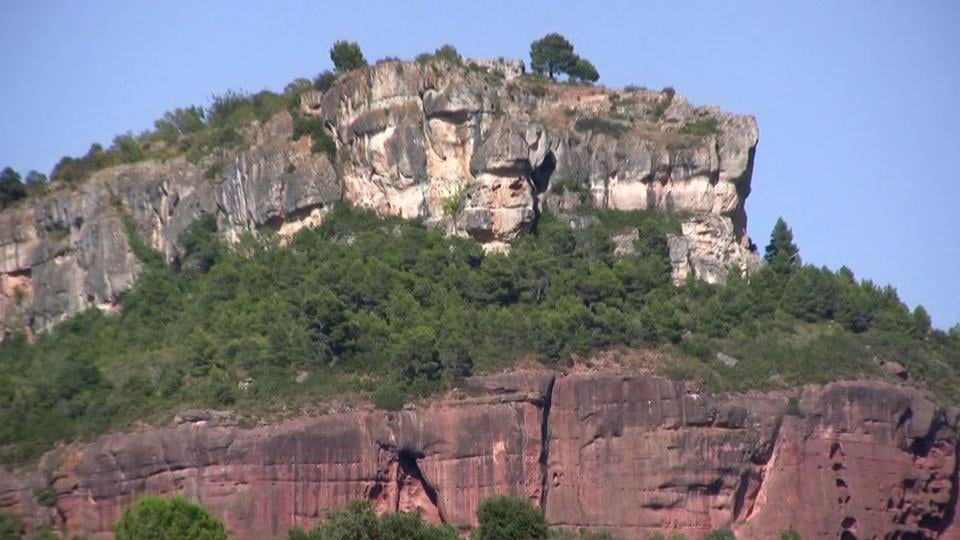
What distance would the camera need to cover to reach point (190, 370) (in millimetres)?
124188

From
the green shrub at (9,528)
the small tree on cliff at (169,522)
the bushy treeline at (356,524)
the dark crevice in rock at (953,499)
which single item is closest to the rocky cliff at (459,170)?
the dark crevice in rock at (953,499)

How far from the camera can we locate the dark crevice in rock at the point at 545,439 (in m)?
119

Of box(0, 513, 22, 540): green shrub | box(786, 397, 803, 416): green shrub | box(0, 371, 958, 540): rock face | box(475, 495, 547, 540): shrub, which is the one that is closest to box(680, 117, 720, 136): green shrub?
box(0, 371, 958, 540): rock face

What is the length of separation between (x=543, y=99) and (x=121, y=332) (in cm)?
1910

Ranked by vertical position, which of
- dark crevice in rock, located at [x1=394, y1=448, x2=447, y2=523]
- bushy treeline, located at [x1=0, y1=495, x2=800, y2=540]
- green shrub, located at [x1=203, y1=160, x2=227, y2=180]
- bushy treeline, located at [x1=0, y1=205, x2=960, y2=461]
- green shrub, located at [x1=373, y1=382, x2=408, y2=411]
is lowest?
bushy treeline, located at [x1=0, y1=495, x2=800, y2=540]

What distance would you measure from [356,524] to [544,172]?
35.9 m

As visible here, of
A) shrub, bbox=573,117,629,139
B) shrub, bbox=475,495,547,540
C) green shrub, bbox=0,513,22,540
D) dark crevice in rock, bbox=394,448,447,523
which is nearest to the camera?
shrub, bbox=475,495,547,540

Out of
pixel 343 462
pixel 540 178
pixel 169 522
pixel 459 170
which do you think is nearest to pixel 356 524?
pixel 169 522

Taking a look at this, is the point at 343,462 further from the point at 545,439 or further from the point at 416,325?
the point at 416,325

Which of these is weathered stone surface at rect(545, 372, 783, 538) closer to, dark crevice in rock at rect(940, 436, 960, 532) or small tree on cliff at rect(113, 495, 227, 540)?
dark crevice in rock at rect(940, 436, 960, 532)

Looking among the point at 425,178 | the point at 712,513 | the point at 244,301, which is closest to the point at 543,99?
the point at 425,178

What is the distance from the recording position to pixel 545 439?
120 meters

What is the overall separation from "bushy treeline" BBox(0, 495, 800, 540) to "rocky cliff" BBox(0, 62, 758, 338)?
20653 mm

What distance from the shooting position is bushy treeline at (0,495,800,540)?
99625 millimetres
